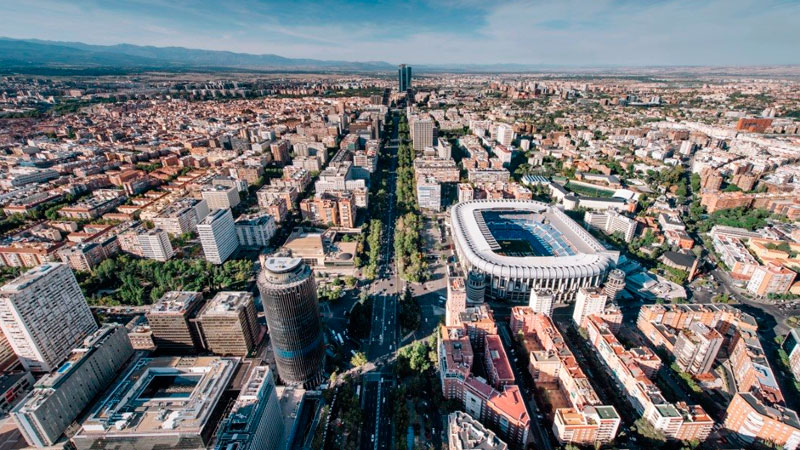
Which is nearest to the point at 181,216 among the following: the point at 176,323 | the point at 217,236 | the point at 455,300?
the point at 217,236

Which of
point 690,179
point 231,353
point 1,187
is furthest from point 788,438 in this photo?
point 1,187

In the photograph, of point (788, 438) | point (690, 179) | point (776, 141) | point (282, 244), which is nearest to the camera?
point (788, 438)

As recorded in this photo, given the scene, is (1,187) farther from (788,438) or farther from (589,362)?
(788,438)

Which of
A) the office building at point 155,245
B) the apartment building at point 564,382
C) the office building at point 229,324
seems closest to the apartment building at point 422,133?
the office building at point 155,245

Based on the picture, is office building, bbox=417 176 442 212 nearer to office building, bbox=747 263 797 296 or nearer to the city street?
the city street

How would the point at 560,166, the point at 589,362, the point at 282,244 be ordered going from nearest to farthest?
1. the point at 589,362
2. the point at 282,244
3. the point at 560,166

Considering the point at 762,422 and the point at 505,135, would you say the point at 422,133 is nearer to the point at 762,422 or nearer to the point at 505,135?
the point at 505,135

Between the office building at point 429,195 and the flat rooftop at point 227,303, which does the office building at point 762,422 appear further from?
the office building at point 429,195
